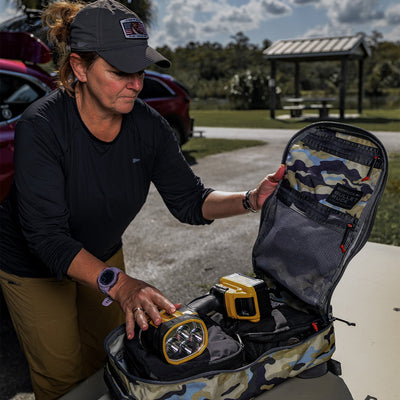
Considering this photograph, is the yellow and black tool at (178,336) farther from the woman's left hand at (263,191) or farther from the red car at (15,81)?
the red car at (15,81)

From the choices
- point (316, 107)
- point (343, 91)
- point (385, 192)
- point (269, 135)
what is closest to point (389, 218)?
point (385, 192)

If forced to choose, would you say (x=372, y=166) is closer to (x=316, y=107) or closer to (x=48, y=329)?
(x=48, y=329)

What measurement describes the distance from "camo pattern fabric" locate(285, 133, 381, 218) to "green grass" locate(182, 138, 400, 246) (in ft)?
10.4

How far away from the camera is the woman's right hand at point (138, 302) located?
1238 mm

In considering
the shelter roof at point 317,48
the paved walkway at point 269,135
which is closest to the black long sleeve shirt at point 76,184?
the paved walkway at point 269,135

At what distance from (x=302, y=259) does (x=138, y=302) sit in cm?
62

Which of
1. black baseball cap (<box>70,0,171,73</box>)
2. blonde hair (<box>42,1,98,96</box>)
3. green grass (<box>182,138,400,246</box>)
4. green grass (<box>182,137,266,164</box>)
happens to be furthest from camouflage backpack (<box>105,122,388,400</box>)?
green grass (<box>182,137,266,164</box>)

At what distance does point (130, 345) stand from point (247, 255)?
3.12 meters

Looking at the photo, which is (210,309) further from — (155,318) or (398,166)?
(398,166)

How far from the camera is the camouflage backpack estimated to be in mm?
1319

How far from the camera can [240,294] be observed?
1460mm

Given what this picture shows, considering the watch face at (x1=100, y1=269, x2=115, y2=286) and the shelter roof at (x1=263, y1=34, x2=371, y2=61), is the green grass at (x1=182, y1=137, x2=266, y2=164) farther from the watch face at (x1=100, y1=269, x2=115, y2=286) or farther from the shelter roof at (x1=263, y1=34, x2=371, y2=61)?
the watch face at (x1=100, y1=269, x2=115, y2=286)

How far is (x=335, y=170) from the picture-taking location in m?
1.59

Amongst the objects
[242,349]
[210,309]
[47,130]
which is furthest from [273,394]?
[47,130]
